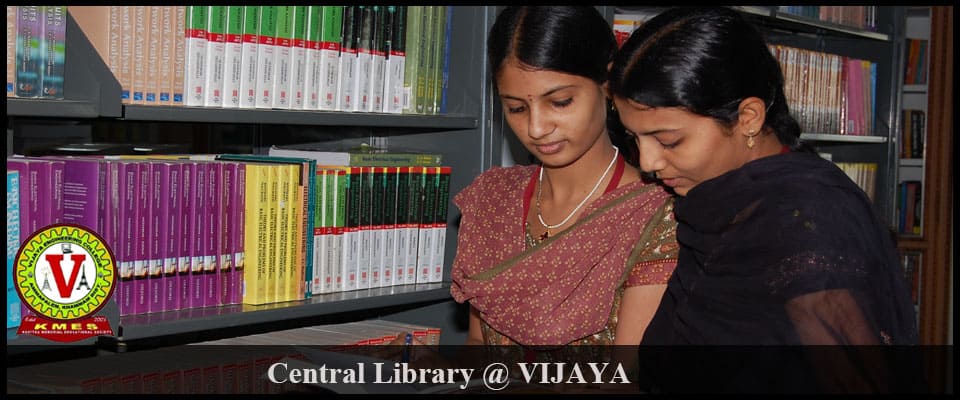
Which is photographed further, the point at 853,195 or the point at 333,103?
the point at 333,103

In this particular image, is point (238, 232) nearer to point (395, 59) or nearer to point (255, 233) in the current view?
point (255, 233)

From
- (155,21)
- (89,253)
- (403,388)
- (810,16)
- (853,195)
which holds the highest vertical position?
(810,16)

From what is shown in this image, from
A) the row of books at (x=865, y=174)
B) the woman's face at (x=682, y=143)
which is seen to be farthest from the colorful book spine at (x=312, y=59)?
the row of books at (x=865, y=174)

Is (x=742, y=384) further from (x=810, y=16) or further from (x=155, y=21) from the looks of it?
(x=810, y=16)

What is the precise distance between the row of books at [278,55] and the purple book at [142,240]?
0.14m

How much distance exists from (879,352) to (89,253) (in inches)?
47.1

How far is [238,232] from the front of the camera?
5.77 feet

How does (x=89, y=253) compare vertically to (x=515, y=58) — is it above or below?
below

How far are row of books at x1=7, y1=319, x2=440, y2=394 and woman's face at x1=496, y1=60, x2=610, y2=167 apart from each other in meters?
0.48

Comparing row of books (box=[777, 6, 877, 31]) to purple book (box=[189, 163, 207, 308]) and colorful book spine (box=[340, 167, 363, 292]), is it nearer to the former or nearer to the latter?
colorful book spine (box=[340, 167, 363, 292])

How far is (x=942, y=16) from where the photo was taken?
396 cm

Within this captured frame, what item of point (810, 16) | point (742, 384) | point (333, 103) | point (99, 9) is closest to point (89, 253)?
point (99, 9)

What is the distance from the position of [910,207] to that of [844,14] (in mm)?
1436

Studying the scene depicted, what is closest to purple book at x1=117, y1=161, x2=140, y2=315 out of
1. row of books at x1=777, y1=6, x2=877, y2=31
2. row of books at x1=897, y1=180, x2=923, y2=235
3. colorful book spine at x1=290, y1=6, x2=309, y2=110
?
colorful book spine at x1=290, y1=6, x2=309, y2=110
